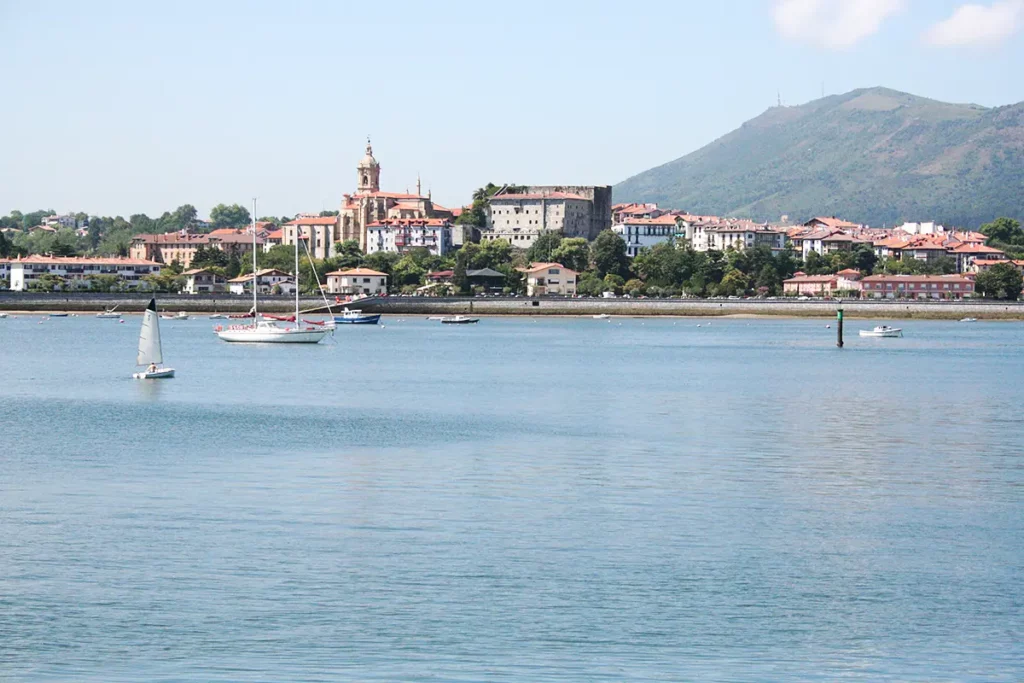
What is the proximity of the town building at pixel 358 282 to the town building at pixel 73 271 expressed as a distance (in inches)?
855

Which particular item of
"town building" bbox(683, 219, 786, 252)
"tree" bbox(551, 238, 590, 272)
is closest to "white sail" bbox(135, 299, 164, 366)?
"tree" bbox(551, 238, 590, 272)

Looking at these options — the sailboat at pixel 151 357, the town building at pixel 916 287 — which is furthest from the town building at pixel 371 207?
the sailboat at pixel 151 357

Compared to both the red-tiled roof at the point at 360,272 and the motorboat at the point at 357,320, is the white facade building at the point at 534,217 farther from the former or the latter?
the motorboat at the point at 357,320

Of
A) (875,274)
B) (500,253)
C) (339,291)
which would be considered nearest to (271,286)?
(339,291)

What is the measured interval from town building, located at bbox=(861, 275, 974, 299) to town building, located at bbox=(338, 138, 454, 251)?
57256 millimetres

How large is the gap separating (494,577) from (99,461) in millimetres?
11865

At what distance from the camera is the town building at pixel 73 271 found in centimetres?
14788

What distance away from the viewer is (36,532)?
18.9m

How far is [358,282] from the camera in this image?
138 m

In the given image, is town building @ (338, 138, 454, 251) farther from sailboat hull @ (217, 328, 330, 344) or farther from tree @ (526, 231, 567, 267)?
sailboat hull @ (217, 328, 330, 344)

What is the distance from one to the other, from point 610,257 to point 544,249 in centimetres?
1013

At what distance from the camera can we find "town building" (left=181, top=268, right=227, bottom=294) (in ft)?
477

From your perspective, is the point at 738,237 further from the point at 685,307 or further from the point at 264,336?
the point at 264,336

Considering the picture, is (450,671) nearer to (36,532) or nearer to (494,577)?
(494,577)
